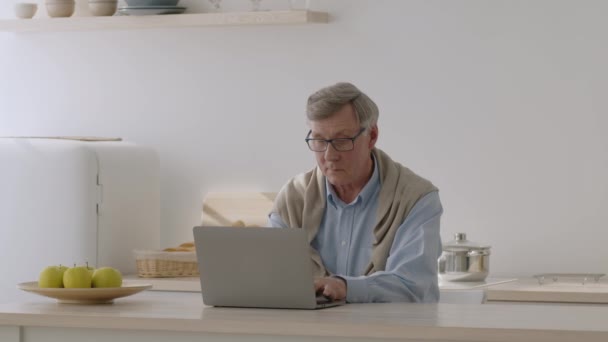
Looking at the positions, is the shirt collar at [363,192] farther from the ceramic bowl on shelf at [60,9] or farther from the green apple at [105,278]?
the ceramic bowl on shelf at [60,9]

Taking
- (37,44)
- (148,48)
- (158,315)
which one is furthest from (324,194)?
(37,44)

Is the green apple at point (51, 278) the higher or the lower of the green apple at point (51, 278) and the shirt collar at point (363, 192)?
Result: the lower

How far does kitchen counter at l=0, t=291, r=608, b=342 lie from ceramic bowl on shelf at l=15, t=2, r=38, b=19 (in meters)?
2.16

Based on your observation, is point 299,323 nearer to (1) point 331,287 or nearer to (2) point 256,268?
(2) point 256,268

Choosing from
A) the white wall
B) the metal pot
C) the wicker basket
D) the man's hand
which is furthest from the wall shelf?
the man's hand

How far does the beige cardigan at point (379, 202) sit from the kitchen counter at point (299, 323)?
414mm

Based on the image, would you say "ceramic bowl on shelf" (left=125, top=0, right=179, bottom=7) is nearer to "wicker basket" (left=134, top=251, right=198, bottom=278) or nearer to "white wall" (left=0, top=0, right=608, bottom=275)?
"white wall" (left=0, top=0, right=608, bottom=275)

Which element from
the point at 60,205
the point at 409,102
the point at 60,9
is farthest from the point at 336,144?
the point at 60,9

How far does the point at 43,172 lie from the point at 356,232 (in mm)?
1437

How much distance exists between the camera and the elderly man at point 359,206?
3.00 m

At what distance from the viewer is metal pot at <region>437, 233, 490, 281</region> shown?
376cm

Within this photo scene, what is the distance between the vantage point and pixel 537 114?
406 cm

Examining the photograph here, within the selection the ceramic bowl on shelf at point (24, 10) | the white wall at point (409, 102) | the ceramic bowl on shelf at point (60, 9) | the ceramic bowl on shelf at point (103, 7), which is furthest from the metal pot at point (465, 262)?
the ceramic bowl on shelf at point (24, 10)

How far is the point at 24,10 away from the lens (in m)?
4.57
